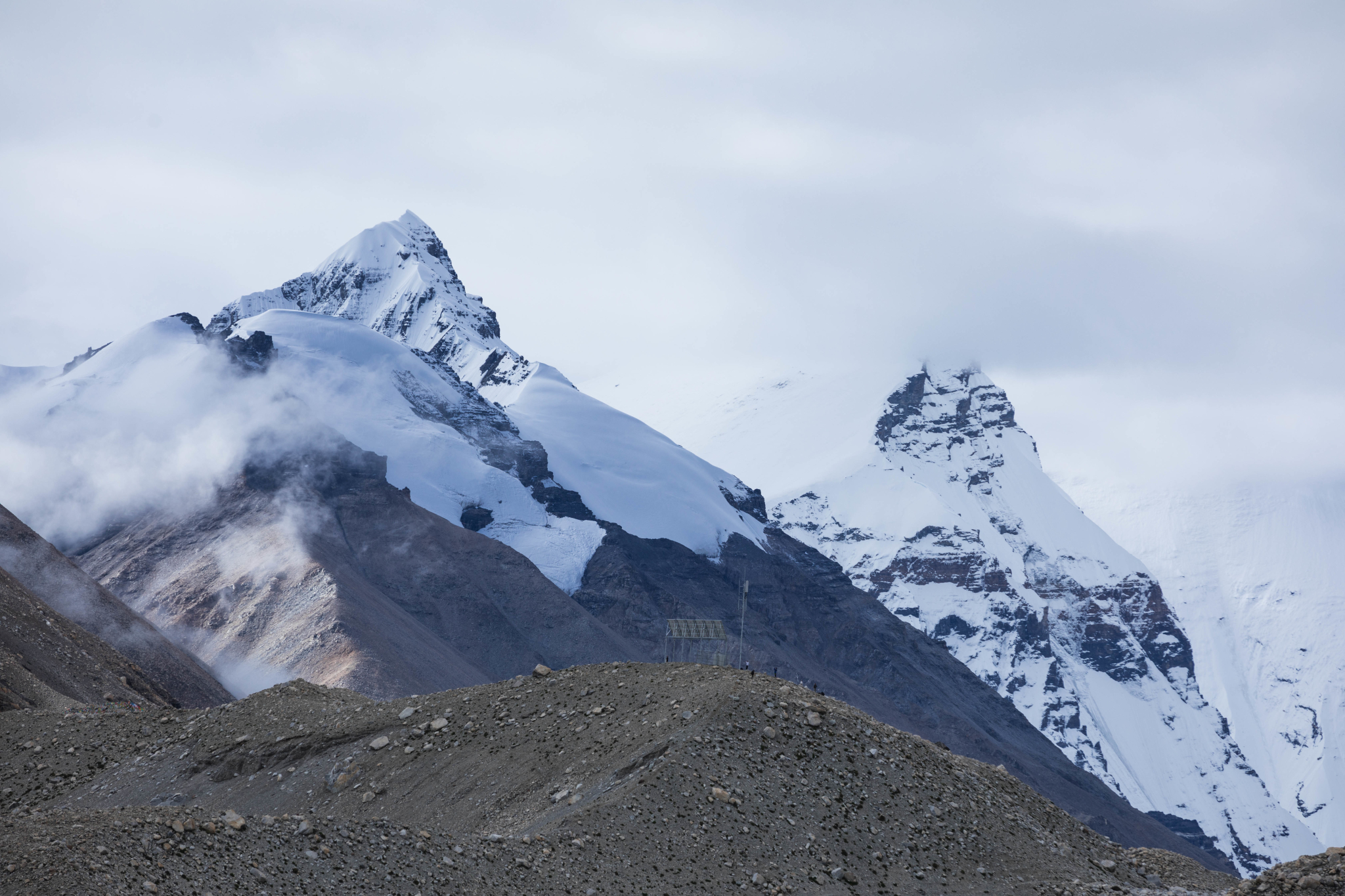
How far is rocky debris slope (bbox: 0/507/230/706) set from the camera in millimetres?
84625

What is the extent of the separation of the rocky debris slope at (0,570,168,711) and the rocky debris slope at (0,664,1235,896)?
850 cm

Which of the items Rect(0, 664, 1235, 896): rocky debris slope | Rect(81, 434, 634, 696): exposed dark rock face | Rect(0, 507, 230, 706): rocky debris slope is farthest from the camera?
Rect(81, 434, 634, 696): exposed dark rock face

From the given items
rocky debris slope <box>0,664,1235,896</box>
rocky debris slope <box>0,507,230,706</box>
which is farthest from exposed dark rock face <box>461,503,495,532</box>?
rocky debris slope <box>0,664,1235,896</box>

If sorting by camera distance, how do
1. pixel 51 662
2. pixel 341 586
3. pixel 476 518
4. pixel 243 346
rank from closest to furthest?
pixel 51 662 < pixel 341 586 < pixel 243 346 < pixel 476 518

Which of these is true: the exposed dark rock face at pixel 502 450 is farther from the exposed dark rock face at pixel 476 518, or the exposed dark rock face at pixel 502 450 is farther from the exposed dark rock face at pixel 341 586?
the exposed dark rock face at pixel 341 586

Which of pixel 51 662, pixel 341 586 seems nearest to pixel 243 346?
pixel 341 586

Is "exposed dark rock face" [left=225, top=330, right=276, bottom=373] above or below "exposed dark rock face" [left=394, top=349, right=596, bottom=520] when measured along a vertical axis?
below

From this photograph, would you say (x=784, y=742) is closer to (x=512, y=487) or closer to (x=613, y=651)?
(x=613, y=651)

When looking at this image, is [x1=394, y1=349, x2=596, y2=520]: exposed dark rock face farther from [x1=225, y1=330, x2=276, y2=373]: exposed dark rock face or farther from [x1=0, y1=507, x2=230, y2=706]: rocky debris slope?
[x1=0, y1=507, x2=230, y2=706]: rocky debris slope

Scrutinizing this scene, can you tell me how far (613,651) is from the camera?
463 ft

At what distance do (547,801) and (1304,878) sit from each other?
54.8ft

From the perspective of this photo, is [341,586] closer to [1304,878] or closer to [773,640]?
[773,640]

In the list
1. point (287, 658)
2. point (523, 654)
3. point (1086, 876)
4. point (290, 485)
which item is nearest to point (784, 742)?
point (1086, 876)

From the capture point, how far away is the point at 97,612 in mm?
87438
